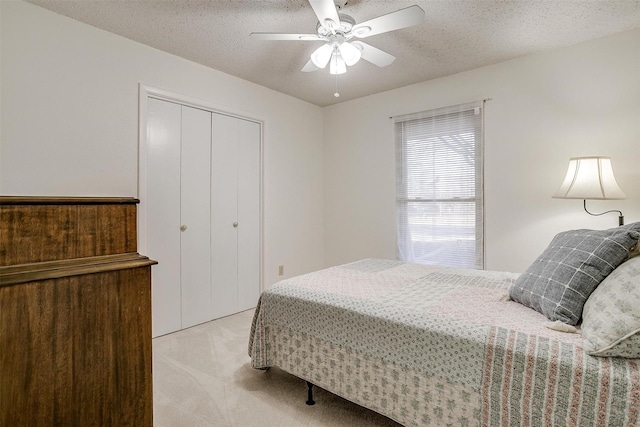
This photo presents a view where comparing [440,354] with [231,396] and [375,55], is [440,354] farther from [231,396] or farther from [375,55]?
[375,55]

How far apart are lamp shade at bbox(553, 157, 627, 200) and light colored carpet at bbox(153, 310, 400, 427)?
6.34ft

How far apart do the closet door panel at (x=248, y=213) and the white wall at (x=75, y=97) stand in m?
A: 0.32

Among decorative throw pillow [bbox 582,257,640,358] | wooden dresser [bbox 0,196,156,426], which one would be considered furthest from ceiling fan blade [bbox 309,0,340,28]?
decorative throw pillow [bbox 582,257,640,358]

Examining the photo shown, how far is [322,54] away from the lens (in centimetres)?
214

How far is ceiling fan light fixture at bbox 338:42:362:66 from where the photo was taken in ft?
6.79

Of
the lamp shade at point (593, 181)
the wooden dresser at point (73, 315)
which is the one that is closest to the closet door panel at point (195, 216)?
the wooden dresser at point (73, 315)

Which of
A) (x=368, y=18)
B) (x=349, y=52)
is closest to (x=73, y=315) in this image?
(x=349, y=52)

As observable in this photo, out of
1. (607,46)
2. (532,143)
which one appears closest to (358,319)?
(532,143)

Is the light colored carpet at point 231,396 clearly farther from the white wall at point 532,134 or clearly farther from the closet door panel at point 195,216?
the white wall at point 532,134

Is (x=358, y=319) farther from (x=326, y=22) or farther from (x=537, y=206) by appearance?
(x=537, y=206)

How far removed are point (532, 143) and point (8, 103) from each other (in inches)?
151

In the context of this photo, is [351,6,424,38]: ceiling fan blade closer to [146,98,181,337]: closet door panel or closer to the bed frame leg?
[146,98,181,337]: closet door panel

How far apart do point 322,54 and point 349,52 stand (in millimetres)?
176

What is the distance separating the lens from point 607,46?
2518 mm
